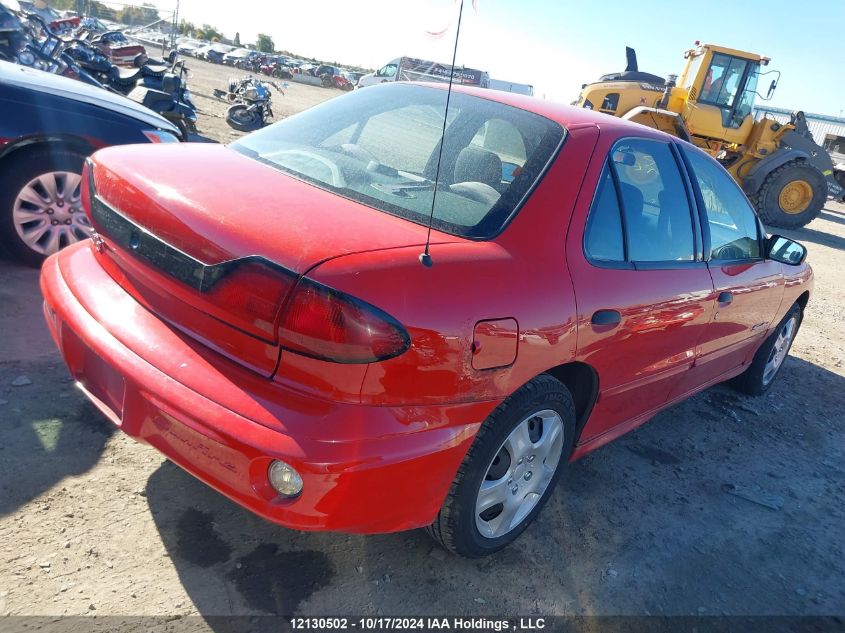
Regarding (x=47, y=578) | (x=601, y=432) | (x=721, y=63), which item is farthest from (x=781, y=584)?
(x=721, y=63)

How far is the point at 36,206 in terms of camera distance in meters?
4.00

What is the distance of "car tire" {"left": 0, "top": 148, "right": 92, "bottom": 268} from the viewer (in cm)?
387

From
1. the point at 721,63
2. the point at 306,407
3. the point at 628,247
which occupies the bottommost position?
the point at 306,407

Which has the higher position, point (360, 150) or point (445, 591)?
point (360, 150)

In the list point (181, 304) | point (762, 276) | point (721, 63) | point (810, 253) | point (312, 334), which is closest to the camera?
point (312, 334)

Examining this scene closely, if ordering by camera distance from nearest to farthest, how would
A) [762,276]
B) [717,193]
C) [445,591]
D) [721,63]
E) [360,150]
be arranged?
[445,591] < [360,150] < [717,193] < [762,276] < [721,63]

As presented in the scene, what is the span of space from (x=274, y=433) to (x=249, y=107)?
13.1 metres

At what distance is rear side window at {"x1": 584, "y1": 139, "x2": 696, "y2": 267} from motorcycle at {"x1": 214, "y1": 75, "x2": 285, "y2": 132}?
11.2 metres

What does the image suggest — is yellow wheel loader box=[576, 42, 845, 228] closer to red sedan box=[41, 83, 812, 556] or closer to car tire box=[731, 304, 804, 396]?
car tire box=[731, 304, 804, 396]

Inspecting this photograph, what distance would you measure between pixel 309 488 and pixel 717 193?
2.90 meters

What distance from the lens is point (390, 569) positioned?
2352mm

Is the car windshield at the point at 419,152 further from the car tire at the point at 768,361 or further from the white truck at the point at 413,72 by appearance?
the white truck at the point at 413,72

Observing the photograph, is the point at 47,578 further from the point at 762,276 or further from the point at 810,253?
the point at 810,253

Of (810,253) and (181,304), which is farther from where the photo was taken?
(810,253)
